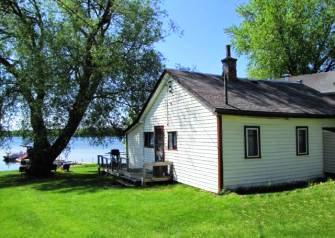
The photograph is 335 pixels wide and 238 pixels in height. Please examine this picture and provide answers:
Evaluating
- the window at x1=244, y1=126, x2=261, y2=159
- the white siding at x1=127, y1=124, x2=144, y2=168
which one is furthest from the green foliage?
the window at x1=244, y1=126, x2=261, y2=159

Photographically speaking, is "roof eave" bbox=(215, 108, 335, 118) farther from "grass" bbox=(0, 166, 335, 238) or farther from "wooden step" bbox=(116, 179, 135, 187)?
"wooden step" bbox=(116, 179, 135, 187)

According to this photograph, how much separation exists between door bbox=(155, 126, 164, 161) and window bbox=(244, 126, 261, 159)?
5.09 m

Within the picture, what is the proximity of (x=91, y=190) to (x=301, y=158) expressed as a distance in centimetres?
842

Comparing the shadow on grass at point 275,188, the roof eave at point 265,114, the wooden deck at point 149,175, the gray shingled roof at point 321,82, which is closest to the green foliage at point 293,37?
the gray shingled roof at point 321,82

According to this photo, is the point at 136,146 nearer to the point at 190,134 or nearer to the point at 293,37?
A: the point at 190,134

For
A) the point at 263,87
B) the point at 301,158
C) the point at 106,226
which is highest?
the point at 263,87

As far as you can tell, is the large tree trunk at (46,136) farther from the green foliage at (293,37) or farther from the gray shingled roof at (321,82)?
the green foliage at (293,37)

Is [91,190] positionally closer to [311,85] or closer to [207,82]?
[207,82]

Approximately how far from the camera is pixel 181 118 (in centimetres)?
1644

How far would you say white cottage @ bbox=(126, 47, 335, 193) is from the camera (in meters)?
13.8

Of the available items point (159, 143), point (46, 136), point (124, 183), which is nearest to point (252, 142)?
point (159, 143)

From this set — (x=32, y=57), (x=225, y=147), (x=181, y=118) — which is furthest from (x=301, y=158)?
(x=32, y=57)

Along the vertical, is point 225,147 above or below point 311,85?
below

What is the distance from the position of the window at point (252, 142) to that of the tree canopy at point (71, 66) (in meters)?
10.1
